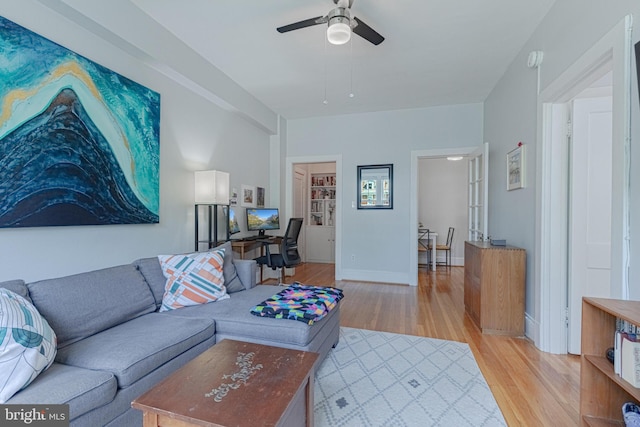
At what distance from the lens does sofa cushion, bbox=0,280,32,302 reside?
4.69 feet

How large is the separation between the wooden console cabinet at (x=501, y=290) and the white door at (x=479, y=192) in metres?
0.81

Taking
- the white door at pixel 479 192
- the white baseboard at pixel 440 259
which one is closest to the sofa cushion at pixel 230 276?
the white door at pixel 479 192

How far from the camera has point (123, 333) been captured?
1.67 meters

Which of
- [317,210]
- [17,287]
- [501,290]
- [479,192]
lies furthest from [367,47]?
[317,210]

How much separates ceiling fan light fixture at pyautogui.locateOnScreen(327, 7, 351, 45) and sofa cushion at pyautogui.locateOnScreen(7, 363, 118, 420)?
235 centimetres

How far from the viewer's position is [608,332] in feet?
4.21

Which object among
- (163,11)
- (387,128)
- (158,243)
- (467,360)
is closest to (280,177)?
(387,128)

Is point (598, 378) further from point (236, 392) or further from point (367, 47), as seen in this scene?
point (367, 47)

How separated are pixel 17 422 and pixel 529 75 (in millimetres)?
4026

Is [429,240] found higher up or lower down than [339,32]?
lower down

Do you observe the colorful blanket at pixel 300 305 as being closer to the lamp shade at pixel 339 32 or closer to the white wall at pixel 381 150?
the lamp shade at pixel 339 32

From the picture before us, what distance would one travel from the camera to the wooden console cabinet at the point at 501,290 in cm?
268

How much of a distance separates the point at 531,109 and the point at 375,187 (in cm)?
242

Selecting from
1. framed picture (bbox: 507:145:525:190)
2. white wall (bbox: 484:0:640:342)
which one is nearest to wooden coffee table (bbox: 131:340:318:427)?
white wall (bbox: 484:0:640:342)
